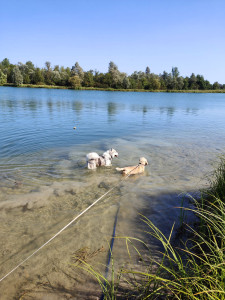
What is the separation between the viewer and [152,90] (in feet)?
327

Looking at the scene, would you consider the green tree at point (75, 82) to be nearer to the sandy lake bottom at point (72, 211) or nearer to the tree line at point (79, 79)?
the tree line at point (79, 79)

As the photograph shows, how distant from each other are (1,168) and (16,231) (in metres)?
3.69

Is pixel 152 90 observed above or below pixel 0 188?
above

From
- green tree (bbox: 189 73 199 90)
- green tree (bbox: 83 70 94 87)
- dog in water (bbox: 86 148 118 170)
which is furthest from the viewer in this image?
green tree (bbox: 189 73 199 90)

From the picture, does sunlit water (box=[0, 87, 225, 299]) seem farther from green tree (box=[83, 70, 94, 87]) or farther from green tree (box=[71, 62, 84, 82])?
green tree (box=[71, 62, 84, 82])

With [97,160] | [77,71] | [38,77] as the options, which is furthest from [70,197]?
[77,71]

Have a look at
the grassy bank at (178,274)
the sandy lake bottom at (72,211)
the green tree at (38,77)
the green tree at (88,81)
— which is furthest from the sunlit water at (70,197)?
the green tree at (38,77)

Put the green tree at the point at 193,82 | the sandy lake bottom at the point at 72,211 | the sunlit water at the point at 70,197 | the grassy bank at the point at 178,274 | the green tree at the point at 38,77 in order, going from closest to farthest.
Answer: the grassy bank at the point at 178,274
the sandy lake bottom at the point at 72,211
the sunlit water at the point at 70,197
the green tree at the point at 38,77
the green tree at the point at 193,82

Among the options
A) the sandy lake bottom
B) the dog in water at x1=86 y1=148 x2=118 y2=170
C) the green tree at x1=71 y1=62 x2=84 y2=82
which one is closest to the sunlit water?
the sandy lake bottom

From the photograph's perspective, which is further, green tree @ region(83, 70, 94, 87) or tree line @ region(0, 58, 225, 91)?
green tree @ region(83, 70, 94, 87)

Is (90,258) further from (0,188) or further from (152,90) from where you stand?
(152,90)

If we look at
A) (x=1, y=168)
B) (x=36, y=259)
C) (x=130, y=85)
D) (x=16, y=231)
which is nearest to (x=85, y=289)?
(x=36, y=259)

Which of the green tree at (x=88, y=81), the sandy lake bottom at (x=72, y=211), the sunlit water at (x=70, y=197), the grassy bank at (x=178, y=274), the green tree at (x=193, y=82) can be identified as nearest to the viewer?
the grassy bank at (x=178, y=274)

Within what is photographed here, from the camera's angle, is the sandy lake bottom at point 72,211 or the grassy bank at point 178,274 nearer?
the grassy bank at point 178,274
